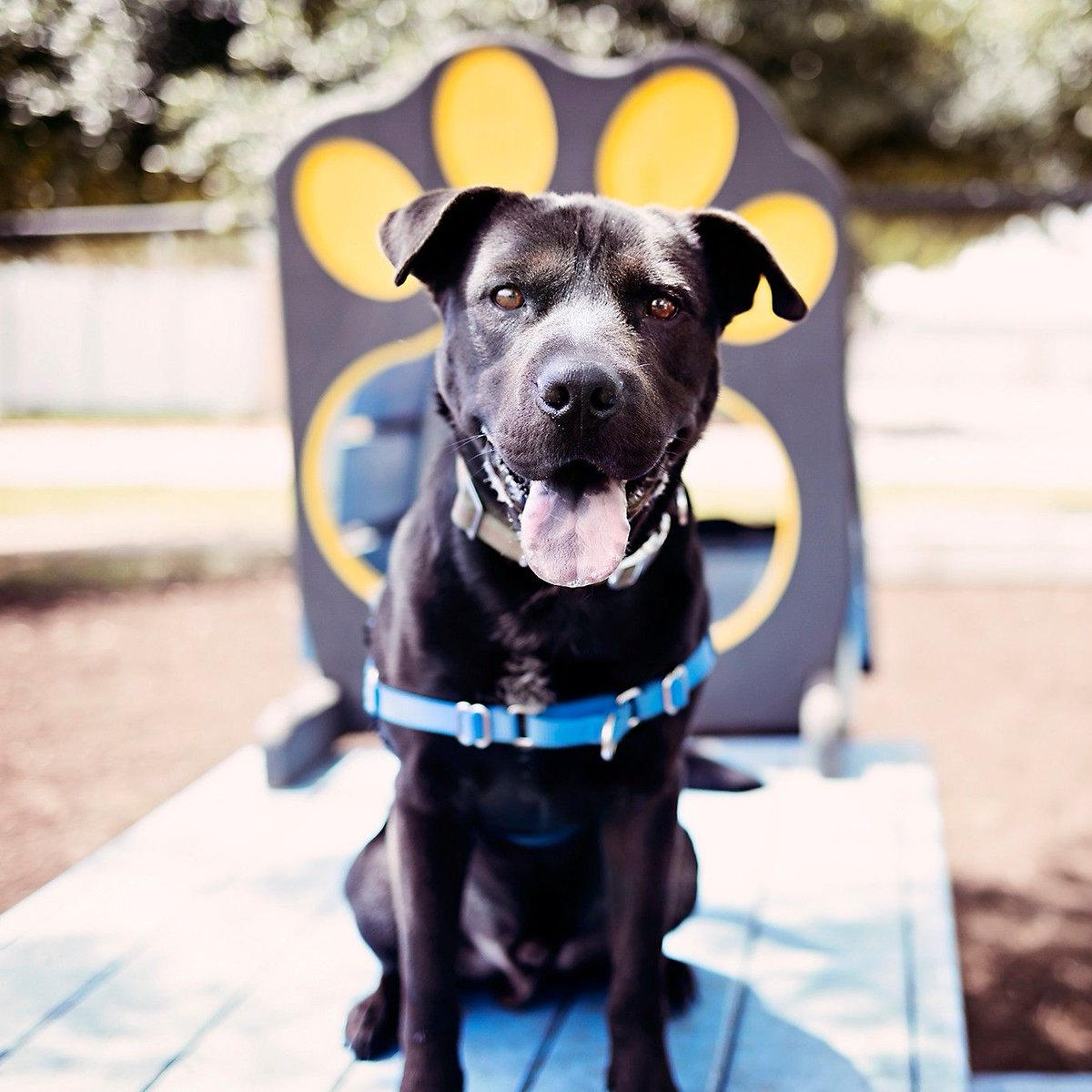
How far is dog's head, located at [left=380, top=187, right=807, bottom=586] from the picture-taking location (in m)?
1.65

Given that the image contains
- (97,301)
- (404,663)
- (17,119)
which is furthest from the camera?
(97,301)

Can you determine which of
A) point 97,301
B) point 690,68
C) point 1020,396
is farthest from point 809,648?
point 1020,396

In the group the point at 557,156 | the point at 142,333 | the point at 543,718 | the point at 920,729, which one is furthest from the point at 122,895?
the point at 142,333

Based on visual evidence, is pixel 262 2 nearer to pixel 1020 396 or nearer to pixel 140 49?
pixel 140 49

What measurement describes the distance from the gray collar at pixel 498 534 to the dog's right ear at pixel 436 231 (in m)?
0.32

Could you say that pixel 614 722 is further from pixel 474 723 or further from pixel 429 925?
pixel 429 925

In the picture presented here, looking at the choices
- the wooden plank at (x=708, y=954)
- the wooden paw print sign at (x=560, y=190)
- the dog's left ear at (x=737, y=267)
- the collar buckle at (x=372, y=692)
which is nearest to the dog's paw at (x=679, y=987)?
the wooden plank at (x=708, y=954)

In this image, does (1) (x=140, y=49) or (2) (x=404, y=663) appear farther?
(1) (x=140, y=49)

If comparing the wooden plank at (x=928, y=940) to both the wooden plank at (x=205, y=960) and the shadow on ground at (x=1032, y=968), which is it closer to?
the shadow on ground at (x=1032, y=968)

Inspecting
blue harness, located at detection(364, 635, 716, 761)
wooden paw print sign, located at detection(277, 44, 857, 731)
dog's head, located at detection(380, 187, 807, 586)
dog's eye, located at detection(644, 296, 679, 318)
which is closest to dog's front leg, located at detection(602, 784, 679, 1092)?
blue harness, located at detection(364, 635, 716, 761)

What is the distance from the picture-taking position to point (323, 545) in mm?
3928

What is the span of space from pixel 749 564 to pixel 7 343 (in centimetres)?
499

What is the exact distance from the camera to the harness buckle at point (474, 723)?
1.82m

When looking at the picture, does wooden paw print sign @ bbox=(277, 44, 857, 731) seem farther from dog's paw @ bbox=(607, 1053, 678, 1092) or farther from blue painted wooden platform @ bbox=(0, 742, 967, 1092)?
dog's paw @ bbox=(607, 1053, 678, 1092)
